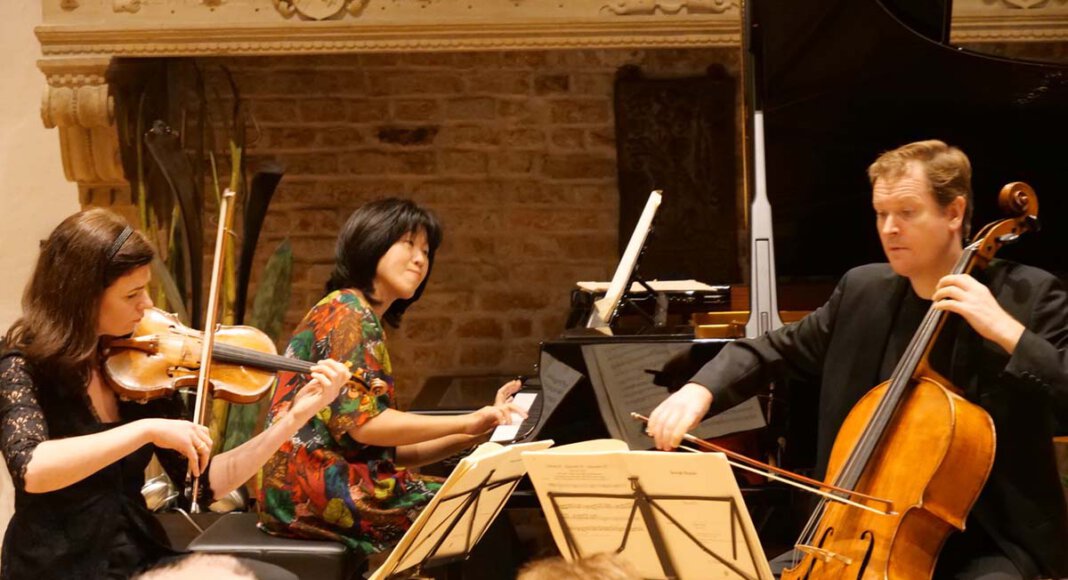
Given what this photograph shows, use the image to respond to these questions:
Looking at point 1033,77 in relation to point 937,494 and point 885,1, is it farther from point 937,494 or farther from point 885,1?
point 937,494

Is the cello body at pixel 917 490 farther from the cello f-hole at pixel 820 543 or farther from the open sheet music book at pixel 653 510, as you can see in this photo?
the open sheet music book at pixel 653 510

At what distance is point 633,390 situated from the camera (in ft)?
9.82

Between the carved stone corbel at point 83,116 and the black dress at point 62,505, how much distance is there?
2296mm

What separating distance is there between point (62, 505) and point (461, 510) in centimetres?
76

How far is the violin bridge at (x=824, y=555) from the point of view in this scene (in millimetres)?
2156

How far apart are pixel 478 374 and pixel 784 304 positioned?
1948 mm

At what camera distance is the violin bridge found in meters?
2.16

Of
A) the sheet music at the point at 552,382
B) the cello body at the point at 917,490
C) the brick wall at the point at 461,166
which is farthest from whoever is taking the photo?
the brick wall at the point at 461,166

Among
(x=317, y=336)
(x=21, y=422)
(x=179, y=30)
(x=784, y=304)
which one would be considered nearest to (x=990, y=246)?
(x=784, y=304)

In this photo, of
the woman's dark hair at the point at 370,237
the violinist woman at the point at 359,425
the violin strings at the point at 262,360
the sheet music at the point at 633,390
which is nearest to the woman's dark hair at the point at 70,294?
the violin strings at the point at 262,360

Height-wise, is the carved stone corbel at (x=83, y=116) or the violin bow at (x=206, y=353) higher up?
the carved stone corbel at (x=83, y=116)

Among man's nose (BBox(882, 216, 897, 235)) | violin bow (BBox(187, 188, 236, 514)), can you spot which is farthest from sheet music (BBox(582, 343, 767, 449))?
violin bow (BBox(187, 188, 236, 514))

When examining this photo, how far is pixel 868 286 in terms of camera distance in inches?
101

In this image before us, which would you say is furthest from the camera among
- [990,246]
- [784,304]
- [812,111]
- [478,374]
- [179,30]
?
[478,374]
